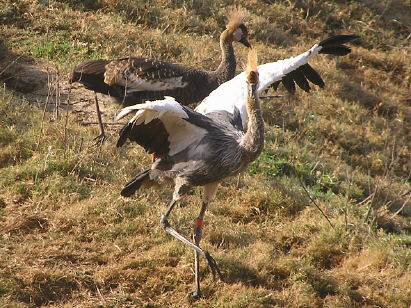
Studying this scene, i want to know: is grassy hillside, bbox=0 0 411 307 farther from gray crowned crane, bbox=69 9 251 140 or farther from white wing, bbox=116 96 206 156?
white wing, bbox=116 96 206 156

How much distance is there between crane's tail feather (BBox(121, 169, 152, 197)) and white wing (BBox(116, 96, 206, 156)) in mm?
352

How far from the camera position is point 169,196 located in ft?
19.8

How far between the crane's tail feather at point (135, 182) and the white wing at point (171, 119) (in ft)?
1.15

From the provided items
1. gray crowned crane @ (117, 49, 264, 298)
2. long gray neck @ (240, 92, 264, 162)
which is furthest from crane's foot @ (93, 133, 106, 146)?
long gray neck @ (240, 92, 264, 162)

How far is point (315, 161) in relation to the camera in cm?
760

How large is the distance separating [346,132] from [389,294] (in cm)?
400

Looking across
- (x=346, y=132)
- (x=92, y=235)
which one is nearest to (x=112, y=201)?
(x=92, y=235)

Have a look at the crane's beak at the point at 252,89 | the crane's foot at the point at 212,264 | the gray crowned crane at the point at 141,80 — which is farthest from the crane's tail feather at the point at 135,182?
the crane's beak at the point at 252,89

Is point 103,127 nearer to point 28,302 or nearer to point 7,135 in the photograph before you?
point 7,135

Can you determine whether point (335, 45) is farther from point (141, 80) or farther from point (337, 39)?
point (141, 80)

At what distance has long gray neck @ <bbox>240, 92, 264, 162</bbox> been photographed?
479 cm

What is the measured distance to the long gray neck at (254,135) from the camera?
479 centimetres

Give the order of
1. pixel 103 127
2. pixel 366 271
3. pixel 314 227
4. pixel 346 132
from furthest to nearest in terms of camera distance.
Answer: pixel 346 132
pixel 103 127
pixel 314 227
pixel 366 271

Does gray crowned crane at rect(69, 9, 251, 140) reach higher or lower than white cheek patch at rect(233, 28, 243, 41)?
lower
